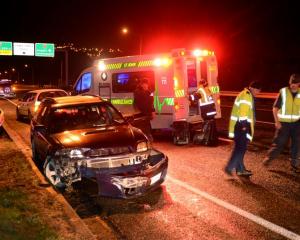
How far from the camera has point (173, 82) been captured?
461 inches

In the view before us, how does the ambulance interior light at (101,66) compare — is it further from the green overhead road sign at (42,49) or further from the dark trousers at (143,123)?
the green overhead road sign at (42,49)

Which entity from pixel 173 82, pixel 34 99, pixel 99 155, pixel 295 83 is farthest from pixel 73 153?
pixel 34 99

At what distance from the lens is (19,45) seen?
4947 cm

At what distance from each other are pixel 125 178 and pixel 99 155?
22.3 inches

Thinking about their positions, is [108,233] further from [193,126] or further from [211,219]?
[193,126]

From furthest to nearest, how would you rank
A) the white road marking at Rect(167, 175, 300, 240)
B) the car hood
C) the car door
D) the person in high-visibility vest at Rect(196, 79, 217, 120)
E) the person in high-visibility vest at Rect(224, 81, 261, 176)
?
the person in high-visibility vest at Rect(196, 79, 217, 120)
the person in high-visibility vest at Rect(224, 81, 261, 176)
the car door
the car hood
the white road marking at Rect(167, 175, 300, 240)

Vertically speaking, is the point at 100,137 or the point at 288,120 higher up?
the point at 288,120

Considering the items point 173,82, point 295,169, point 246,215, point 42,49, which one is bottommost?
point 246,215

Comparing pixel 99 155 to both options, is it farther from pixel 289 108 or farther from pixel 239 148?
pixel 289 108

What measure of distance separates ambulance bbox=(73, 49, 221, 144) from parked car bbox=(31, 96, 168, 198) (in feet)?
8.69

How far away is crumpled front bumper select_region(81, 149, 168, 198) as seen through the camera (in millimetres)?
6262

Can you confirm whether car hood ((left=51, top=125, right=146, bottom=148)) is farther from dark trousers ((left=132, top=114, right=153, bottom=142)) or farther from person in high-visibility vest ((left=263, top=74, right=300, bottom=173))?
person in high-visibility vest ((left=263, top=74, right=300, bottom=173))

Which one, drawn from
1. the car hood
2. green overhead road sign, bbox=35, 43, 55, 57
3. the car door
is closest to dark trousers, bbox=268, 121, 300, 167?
the car hood

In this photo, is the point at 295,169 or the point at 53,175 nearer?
the point at 53,175
